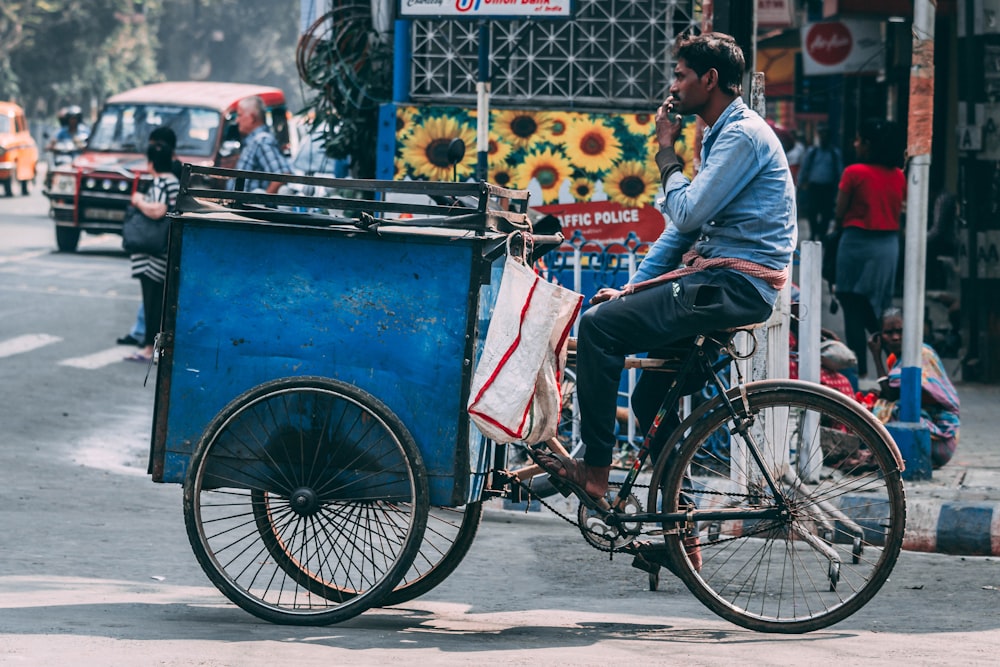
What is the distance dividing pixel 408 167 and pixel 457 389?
4.36 m

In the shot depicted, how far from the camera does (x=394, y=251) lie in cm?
465

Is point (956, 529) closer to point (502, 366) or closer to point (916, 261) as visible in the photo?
point (916, 261)

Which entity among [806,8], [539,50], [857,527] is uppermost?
[806,8]

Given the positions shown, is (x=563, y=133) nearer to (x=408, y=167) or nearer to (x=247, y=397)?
(x=408, y=167)

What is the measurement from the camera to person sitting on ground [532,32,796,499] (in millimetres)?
4582

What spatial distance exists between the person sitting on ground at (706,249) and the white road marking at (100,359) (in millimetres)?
7292

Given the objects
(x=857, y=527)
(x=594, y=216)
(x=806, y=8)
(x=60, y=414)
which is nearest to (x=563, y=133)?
(x=594, y=216)

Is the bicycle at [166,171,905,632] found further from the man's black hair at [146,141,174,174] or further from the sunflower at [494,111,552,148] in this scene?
the man's black hair at [146,141,174,174]

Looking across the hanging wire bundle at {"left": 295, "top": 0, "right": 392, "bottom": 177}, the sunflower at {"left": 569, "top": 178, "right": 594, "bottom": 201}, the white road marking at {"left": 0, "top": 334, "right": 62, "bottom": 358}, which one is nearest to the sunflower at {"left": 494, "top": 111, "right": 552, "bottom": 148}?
the sunflower at {"left": 569, "top": 178, "right": 594, "bottom": 201}

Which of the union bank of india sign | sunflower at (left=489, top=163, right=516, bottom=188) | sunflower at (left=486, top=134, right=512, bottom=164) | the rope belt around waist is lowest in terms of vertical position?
the rope belt around waist

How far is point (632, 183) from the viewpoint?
8586mm

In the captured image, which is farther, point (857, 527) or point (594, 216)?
point (594, 216)

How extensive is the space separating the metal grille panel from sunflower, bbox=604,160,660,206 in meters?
0.43

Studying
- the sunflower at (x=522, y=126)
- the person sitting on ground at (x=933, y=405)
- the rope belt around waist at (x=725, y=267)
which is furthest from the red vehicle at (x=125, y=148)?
the rope belt around waist at (x=725, y=267)
